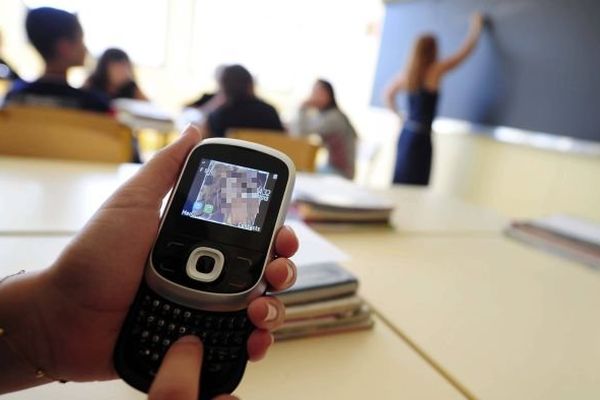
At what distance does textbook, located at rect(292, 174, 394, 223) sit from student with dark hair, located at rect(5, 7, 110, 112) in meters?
1.16

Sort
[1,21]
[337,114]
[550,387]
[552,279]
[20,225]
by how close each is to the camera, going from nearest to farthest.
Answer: [550,387] → [20,225] → [552,279] → [337,114] → [1,21]

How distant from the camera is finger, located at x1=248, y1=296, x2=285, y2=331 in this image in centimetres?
43

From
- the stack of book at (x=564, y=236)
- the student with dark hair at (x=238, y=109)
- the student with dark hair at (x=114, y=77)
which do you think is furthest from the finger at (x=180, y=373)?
the student with dark hair at (x=114, y=77)

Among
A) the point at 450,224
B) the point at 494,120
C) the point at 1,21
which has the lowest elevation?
the point at 450,224

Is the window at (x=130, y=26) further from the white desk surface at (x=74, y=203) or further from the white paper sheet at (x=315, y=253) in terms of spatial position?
the white paper sheet at (x=315, y=253)

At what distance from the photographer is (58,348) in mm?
441

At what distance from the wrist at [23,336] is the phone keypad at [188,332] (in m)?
0.10

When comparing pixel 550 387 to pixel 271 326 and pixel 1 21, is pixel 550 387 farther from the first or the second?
pixel 1 21

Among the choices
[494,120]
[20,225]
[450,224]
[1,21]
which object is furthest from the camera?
[1,21]

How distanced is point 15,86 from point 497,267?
6.18 ft

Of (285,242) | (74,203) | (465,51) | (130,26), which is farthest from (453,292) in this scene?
(130,26)

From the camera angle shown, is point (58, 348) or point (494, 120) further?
point (494, 120)

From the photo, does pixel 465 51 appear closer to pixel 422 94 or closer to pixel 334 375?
pixel 422 94

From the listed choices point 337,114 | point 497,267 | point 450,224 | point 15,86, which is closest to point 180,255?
point 497,267
